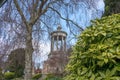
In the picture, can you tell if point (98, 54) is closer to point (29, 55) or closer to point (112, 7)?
point (112, 7)

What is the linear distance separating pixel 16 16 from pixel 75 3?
2.44 m

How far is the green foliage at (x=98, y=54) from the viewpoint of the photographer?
2.74 metres

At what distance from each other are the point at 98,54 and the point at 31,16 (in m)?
8.29

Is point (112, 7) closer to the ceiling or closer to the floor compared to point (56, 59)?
closer to the ceiling

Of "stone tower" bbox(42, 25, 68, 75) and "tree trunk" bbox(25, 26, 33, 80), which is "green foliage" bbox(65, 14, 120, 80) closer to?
"tree trunk" bbox(25, 26, 33, 80)

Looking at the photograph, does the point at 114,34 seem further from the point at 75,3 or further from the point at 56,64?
the point at 56,64

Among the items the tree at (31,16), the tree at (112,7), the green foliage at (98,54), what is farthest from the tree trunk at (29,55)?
the green foliage at (98,54)

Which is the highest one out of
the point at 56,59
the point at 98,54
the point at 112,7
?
the point at 112,7

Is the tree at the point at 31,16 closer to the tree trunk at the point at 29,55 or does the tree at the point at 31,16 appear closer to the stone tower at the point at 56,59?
the tree trunk at the point at 29,55

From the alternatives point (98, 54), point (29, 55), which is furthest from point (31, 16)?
point (98, 54)

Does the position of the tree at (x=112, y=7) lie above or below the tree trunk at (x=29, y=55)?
above

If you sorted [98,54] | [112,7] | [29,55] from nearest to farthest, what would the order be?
[98,54], [112,7], [29,55]

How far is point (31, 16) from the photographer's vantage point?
1088 centimetres

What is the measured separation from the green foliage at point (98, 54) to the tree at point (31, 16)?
23.3 ft
